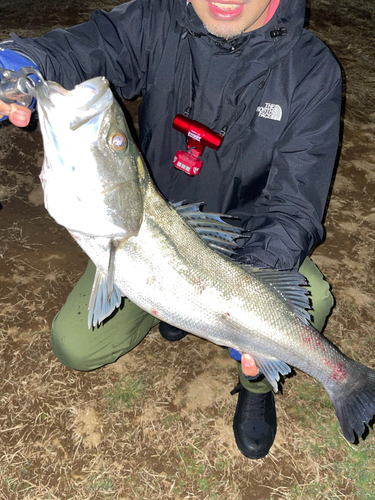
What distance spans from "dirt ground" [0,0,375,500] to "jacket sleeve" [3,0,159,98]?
2.14 metres

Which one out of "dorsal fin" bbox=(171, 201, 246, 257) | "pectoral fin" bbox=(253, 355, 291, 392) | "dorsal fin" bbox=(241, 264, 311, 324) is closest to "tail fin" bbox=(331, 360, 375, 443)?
"pectoral fin" bbox=(253, 355, 291, 392)

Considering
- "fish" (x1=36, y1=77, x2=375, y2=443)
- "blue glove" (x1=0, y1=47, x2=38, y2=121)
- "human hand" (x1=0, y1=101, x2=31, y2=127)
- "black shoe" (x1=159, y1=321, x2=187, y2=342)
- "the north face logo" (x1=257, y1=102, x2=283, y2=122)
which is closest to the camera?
"fish" (x1=36, y1=77, x2=375, y2=443)

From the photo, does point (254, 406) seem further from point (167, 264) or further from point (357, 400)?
point (167, 264)

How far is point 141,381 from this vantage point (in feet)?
12.5

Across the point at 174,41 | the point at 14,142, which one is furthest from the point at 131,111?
the point at 174,41

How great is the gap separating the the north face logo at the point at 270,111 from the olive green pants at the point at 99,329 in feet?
3.94

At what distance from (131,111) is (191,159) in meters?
3.85

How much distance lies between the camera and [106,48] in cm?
314

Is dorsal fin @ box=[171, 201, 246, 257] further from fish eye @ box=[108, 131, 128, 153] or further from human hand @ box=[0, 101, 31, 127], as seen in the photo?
human hand @ box=[0, 101, 31, 127]

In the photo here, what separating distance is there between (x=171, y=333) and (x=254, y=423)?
1096 mm

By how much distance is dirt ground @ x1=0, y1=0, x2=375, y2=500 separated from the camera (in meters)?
3.24

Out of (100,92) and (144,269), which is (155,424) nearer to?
(144,269)

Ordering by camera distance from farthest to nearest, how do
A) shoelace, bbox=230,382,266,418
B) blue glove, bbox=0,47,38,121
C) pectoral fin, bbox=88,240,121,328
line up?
1. shoelace, bbox=230,382,266,418
2. pectoral fin, bbox=88,240,121,328
3. blue glove, bbox=0,47,38,121

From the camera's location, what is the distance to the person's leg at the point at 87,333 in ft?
11.2
